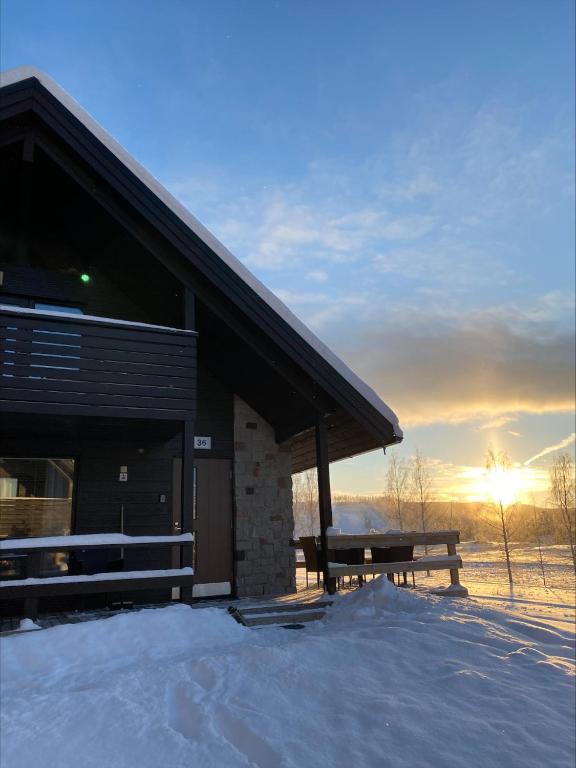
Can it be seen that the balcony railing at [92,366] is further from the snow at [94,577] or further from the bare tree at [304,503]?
the bare tree at [304,503]

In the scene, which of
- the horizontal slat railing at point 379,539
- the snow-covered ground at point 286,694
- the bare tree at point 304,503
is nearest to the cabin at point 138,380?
the horizontal slat railing at point 379,539

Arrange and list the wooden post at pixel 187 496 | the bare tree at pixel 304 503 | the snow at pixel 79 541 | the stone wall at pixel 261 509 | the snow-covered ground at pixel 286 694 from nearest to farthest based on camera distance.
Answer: the snow-covered ground at pixel 286 694 → the snow at pixel 79 541 → the wooden post at pixel 187 496 → the stone wall at pixel 261 509 → the bare tree at pixel 304 503

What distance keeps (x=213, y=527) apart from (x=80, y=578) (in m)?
3.09

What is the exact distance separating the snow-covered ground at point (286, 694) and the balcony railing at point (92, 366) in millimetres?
2673

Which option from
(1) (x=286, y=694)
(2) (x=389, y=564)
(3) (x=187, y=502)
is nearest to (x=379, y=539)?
(2) (x=389, y=564)

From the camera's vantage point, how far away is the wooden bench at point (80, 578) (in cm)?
571

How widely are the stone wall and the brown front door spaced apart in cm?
17

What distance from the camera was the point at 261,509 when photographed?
30.2 ft

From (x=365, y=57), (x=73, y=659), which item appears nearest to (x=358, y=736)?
(x=73, y=659)

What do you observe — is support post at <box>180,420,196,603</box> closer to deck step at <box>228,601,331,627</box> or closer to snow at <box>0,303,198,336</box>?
deck step at <box>228,601,331,627</box>

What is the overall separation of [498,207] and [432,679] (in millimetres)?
12570

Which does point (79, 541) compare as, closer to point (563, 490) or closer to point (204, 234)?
point (204, 234)

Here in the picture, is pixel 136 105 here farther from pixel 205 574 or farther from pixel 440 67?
pixel 205 574

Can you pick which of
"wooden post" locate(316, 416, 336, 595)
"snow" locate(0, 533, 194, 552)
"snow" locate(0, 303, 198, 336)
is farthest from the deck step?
"snow" locate(0, 303, 198, 336)
